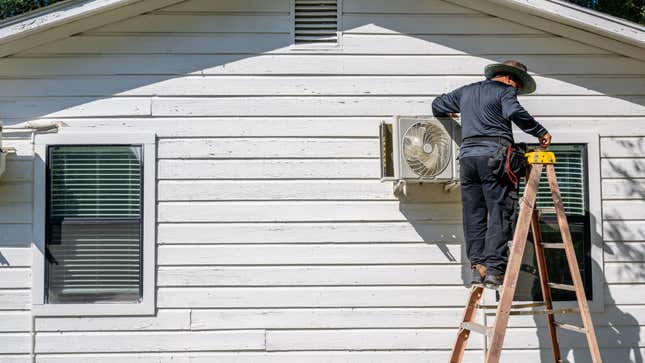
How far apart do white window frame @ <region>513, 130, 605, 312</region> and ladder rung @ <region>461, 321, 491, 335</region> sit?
3.29 feet

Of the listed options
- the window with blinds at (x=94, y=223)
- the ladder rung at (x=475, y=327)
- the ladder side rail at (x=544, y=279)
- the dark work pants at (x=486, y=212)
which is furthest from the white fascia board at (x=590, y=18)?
the window with blinds at (x=94, y=223)

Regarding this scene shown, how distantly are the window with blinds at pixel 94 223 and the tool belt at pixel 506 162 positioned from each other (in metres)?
2.45

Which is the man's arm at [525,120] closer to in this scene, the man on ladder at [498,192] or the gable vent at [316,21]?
the man on ladder at [498,192]

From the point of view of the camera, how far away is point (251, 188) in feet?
17.6

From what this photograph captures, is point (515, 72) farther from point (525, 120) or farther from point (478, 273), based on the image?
point (478, 273)

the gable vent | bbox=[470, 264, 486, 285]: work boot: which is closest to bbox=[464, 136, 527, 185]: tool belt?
bbox=[470, 264, 486, 285]: work boot

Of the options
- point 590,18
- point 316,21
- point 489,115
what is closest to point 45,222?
point 316,21

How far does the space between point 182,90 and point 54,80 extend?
2.98 ft

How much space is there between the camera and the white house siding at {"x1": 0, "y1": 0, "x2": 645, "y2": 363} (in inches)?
208

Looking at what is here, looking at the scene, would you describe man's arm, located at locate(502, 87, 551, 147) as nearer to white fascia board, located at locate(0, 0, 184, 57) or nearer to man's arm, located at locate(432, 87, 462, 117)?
man's arm, located at locate(432, 87, 462, 117)

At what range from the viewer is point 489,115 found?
4.91m

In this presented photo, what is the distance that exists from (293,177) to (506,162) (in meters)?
1.52

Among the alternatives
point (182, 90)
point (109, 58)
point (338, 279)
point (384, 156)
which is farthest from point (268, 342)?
point (109, 58)

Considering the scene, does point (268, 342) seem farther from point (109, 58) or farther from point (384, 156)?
point (109, 58)
